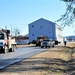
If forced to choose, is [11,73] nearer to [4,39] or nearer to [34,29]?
[4,39]

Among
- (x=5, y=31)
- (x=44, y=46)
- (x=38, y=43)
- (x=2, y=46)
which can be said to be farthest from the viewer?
(x=38, y=43)

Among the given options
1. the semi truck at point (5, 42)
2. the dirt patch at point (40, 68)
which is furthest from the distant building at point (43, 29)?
the dirt patch at point (40, 68)

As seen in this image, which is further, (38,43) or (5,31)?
(38,43)

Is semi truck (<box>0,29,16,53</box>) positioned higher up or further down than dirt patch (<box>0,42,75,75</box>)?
higher up

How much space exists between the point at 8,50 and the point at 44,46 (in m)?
17.8

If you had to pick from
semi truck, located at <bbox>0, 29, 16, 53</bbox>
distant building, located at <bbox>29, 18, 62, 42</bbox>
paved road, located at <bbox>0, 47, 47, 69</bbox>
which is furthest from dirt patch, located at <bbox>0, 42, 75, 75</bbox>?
distant building, located at <bbox>29, 18, 62, 42</bbox>

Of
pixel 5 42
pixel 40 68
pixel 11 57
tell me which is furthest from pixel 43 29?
pixel 40 68

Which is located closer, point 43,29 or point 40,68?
point 40,68

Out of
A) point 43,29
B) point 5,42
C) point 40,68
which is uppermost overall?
point 43,29

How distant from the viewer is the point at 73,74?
15508 millimetres

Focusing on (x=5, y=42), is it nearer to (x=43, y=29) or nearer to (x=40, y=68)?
(x=40, y=68)

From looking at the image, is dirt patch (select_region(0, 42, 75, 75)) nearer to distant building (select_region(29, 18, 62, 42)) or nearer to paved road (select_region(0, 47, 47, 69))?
paved road (select_region(0, 47, 47, 69))

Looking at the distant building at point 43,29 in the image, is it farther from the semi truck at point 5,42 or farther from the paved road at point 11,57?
the paved road at point 11,57

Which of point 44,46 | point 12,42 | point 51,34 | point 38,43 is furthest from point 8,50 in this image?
point 51,34
